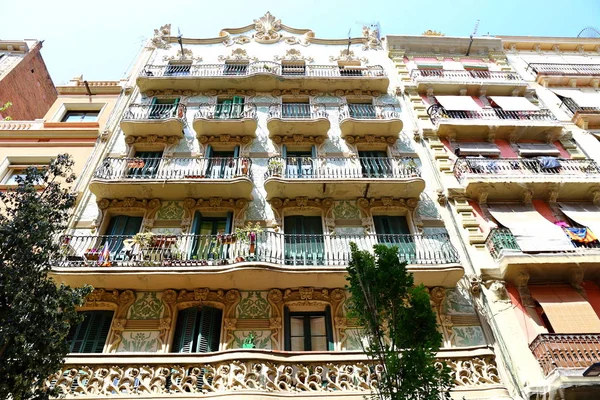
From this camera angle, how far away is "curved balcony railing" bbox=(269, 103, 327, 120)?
15.0 m

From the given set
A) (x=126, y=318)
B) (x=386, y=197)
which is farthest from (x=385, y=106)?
(x=126, y=318)

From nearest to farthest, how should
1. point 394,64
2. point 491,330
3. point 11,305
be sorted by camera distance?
1. point 11,305
2. point 491,330
3. point 394,64

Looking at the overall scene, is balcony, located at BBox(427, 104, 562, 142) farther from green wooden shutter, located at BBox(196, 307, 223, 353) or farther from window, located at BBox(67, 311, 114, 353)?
window, located at BBox(67, 311, 114, 353)

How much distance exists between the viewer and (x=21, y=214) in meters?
7.03

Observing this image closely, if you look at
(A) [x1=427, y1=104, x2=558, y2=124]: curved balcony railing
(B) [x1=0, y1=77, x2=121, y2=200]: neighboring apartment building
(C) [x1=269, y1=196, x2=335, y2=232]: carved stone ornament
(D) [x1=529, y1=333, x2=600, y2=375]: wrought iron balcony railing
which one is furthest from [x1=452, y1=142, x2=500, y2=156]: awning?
(B) [x1=0, y1=77, x2=121, y2=200]: neighboring apartment building

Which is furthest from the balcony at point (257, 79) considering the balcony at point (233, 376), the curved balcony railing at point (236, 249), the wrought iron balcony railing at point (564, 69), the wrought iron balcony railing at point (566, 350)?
the balcony at point (233, 376)

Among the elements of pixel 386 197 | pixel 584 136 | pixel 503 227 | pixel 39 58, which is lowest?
pixel 503 227

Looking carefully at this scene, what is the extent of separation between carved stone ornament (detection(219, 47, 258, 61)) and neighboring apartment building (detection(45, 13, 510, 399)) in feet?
1.18

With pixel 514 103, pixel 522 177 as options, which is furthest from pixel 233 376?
pixel 514 103

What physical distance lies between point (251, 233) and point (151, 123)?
622 centimetres

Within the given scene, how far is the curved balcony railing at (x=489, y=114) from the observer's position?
15633mm

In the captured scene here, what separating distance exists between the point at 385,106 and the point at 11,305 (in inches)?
542

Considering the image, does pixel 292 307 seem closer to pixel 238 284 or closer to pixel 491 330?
pixel 238 284

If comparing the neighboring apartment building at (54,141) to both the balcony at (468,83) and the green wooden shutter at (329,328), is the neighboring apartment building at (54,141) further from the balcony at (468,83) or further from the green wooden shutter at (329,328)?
the balcony at (468,83)
